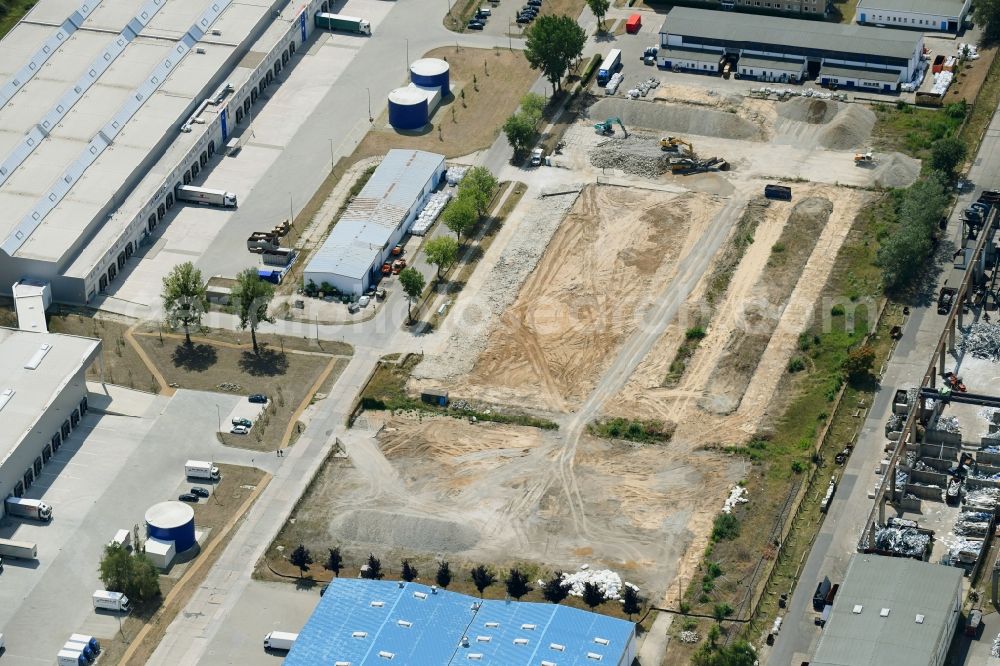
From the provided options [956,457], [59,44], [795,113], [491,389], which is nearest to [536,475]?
[491,389]

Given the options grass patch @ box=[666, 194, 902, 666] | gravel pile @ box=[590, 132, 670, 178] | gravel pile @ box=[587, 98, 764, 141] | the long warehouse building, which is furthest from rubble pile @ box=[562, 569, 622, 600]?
gravel pile @ box=[587, 98, 764, 141]

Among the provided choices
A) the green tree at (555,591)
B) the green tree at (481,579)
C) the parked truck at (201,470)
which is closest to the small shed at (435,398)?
the parked truck at (201,470)

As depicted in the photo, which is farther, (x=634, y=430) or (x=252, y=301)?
(x=252, y=301)

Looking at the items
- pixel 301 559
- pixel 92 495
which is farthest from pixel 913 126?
pixel 92 495

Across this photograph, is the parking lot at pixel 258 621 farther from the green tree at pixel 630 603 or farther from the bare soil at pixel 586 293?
the bare soil at pixel 586 293

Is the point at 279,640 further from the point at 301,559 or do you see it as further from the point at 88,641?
the point at 88,641

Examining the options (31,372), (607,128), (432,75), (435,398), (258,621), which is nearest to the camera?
(258,621)

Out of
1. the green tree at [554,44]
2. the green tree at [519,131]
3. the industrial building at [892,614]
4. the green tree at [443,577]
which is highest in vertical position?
the green tree at [554,44]
